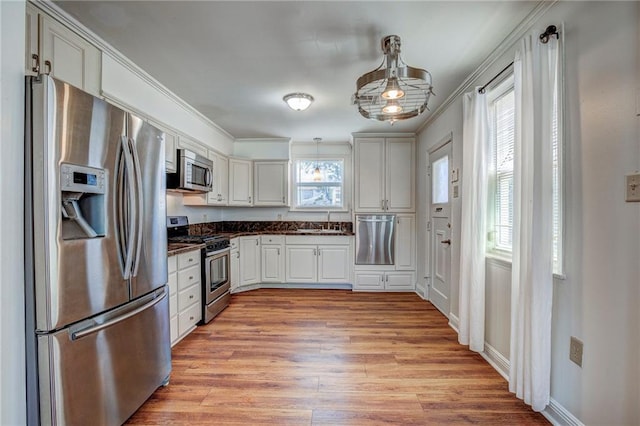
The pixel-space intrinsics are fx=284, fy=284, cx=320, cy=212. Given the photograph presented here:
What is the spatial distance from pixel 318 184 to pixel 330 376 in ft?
11.2

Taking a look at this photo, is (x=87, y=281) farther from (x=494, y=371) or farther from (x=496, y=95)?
(x=496, y=95)

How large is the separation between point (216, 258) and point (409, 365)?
2253 mm

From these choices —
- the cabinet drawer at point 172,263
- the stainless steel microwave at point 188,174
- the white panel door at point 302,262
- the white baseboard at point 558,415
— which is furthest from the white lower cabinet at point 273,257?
the white baseboard at point 558,415

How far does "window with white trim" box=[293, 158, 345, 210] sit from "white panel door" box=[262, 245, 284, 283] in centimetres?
96

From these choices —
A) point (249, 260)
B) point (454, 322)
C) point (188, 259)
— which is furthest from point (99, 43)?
point (454, 322)

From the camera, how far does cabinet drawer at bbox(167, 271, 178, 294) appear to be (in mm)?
2445

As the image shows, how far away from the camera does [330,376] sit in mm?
2105

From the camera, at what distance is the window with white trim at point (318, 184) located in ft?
16.5

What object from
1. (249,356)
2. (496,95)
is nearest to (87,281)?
(249,356)

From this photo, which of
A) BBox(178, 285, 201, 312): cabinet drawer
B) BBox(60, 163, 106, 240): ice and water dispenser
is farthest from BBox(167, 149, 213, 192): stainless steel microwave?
BBox(60, 163, 106, 240): ice and water dispenser

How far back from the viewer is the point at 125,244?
1580 millimetres

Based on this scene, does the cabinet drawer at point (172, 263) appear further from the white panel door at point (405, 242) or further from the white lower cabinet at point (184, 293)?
the white panel door at point (405, 242)

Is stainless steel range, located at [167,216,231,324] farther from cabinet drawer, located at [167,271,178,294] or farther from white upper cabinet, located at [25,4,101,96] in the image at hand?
white upper cabinet, located at [25,4,101,96]

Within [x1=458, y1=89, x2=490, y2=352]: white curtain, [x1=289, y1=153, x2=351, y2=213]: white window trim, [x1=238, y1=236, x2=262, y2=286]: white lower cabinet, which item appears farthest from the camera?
[x1=289, y1=153, x2=351, y2=213]: white window trim
